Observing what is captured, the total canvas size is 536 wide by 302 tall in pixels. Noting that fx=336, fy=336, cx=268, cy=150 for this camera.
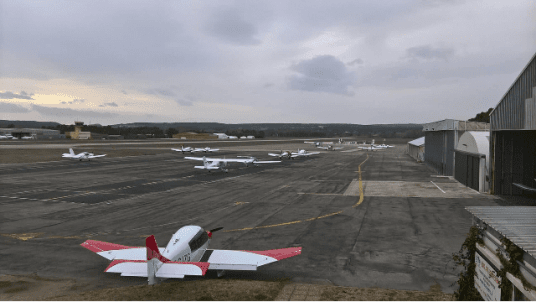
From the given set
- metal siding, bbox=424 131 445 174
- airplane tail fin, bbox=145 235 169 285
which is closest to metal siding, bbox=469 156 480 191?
metal siding, bbox=424 131 445 174

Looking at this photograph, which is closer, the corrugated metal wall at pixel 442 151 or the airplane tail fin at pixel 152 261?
the airplane tail fin at pixel 152 261

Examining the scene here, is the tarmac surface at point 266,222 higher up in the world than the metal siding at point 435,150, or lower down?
lower down

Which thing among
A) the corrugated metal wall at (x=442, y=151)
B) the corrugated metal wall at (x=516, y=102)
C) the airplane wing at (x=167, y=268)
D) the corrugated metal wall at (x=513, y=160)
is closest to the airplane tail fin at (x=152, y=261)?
the airplane wing at (x=167, y=268)

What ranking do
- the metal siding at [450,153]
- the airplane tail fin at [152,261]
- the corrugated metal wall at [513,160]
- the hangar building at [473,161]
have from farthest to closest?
the metal siding at [450,153], the hangar building at [473,161], the corrugated metal wall at [513,160], the airplane tail fin at [152,261]

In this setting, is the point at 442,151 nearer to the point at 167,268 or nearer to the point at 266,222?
the point at 266,222

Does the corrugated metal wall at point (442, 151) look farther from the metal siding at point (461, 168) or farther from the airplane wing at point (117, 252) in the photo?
the airplane wing at point (117, 252)

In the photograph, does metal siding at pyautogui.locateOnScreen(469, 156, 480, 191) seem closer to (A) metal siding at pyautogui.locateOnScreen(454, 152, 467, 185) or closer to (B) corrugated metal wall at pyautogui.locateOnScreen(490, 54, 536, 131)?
(A) metal siding at pyautogui.locateOnScreen(454, 152, 467, 185)

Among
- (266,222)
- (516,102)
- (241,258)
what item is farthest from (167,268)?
(516,102)
